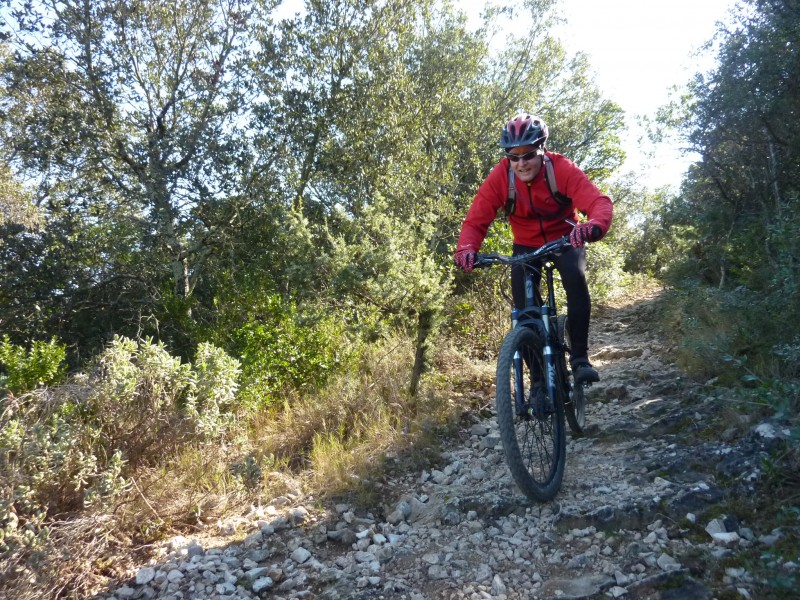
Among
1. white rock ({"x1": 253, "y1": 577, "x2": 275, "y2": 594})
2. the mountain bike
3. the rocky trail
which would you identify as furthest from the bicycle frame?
white rock ({"x1": 253, "y1": 577, "x2": 275, "y2": 594})

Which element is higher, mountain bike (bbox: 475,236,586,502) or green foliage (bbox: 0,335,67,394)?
green foliage (bbox: 0,335,67,394)

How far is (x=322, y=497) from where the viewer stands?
404 cm

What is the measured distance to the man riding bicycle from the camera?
12.6 feet

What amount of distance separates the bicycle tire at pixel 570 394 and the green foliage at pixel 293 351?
2.62 meters

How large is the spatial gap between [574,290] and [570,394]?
2.68ft

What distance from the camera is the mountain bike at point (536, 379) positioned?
11.4 feet

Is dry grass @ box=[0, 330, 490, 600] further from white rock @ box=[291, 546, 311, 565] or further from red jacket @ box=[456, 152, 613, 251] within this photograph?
red jacket @ box=[456, 152, 613, 251]

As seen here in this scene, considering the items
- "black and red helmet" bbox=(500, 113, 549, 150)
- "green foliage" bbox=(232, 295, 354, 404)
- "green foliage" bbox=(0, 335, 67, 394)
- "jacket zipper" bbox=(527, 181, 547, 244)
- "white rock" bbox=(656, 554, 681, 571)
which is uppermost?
"black and red helmet" bbox=(500, 113, 549, 150)

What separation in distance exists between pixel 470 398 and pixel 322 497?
6.88ft

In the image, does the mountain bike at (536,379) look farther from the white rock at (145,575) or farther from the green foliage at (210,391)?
the green foliage at (210,391)

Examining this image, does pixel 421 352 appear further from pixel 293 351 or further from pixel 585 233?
pixel 585 233

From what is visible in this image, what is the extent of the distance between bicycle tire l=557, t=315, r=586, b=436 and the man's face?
1.03 meters

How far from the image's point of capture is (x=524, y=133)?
12.5 feet

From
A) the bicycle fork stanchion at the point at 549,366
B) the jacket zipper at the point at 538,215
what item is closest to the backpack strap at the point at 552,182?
the jacket zipper at the point at 538,215
